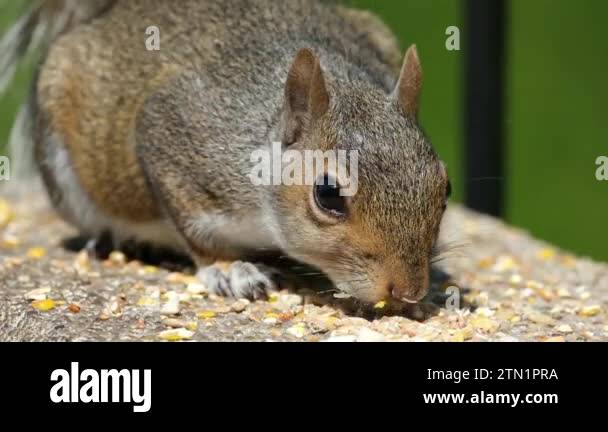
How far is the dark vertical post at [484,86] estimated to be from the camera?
5445 millimetres

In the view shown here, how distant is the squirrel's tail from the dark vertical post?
6.60ft

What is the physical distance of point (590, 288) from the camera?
4.44 m

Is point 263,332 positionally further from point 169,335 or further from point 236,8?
point 236,8

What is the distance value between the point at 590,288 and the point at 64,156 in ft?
7.80

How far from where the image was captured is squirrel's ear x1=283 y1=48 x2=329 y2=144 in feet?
11.1

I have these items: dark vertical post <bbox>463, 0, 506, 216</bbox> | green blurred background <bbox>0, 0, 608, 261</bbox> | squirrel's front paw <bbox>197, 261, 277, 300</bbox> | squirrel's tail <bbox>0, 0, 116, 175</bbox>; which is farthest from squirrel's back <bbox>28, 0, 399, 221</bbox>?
green blurred background <bbox>0, 0, 608, 261</bbox>

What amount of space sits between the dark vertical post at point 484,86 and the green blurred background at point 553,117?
98mm

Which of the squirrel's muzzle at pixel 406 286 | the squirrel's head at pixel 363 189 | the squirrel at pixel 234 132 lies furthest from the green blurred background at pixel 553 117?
the squirrel's muzzle at pixel 406 286

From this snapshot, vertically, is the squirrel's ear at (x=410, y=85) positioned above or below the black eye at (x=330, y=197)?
above
